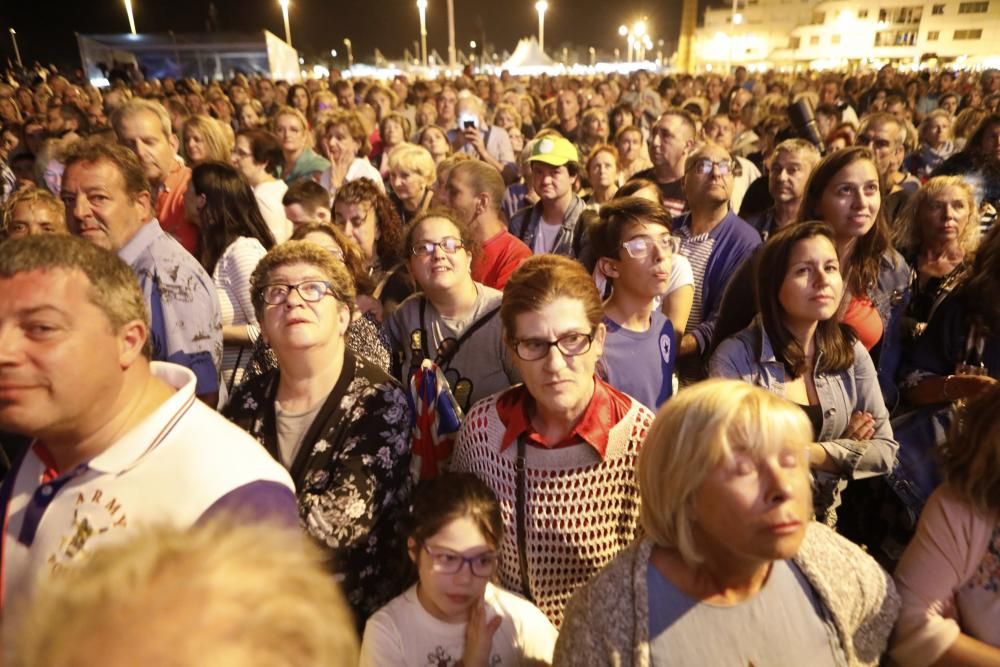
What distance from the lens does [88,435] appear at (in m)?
1.43

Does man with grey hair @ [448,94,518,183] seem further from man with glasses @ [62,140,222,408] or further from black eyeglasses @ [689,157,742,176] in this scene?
man with glasses @ [62,140,222,408]

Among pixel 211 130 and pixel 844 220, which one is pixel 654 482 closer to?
pixel 844 220

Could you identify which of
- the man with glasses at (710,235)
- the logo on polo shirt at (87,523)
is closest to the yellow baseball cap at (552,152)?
the man with glasses at (710,235)

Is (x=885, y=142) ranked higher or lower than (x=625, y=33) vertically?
lower

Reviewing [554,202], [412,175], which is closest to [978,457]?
[554,202]

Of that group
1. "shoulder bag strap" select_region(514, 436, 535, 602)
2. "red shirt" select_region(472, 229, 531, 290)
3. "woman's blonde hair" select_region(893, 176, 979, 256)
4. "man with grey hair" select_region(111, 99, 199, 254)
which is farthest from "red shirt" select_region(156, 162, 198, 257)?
"woman's blonde hair" select_region(893, 176, 979, 256)

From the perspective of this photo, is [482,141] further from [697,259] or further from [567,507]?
[567,507]

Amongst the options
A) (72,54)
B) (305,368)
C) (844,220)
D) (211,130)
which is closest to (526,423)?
(305,368)

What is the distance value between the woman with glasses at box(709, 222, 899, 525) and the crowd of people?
0.01 meters

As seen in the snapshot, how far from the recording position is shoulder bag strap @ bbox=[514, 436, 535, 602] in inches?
78.7

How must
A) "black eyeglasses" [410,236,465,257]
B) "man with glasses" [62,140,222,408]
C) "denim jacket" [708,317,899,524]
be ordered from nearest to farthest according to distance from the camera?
"denim jacket" [708,317,899,524]
"man with glasses" [62,140,222,408]
"black eyeglasses" [410,236,465,257]

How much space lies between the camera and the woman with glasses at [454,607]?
1.80 meters

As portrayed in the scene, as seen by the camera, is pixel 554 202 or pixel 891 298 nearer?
pixel 891 298

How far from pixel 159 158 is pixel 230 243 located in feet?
3.43
